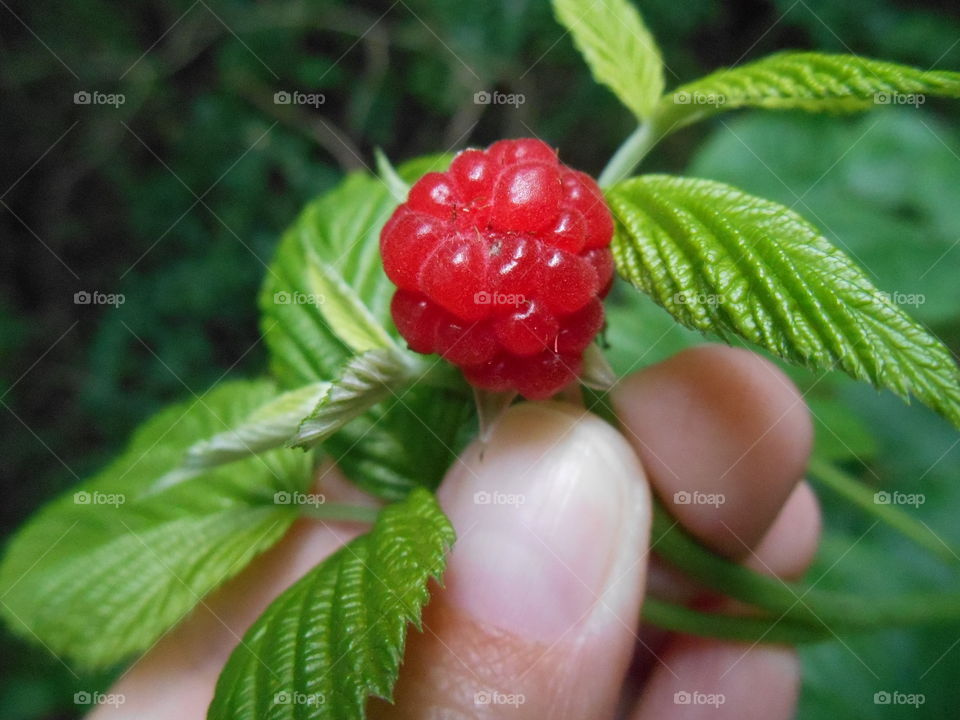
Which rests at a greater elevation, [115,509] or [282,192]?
[282,192]

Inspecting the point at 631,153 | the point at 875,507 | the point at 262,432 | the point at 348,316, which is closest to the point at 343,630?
the point at 262,432

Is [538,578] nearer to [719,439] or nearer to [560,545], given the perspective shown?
[560,545]

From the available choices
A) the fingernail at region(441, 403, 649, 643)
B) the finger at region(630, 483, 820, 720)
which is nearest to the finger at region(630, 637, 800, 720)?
the finger at region(630, 483, 820, 720)

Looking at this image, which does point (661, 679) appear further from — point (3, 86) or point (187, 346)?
point (3, 86)

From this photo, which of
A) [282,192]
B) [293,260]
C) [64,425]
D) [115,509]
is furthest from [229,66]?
[115,509]

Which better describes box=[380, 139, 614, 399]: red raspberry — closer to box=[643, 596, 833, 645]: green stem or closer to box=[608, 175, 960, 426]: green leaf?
box=[608, 175, 960, 426]: green leaf
